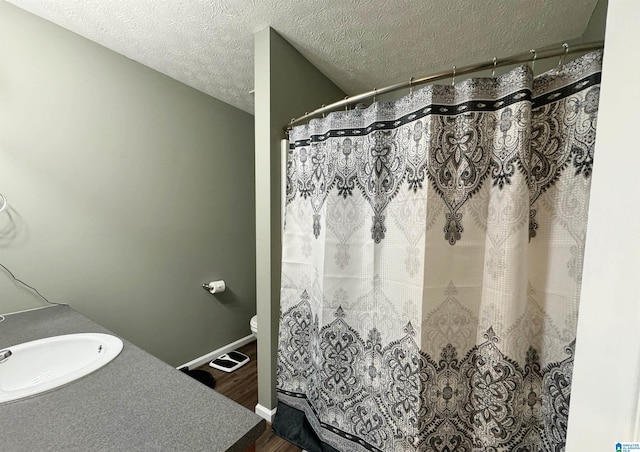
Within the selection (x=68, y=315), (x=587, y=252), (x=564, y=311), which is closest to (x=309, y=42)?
(x=587, y=252)

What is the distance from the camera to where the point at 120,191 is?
159 cm

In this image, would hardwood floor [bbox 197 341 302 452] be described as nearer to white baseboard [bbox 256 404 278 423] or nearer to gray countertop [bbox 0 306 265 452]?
white baseboard [bbox 256 404 278 423]

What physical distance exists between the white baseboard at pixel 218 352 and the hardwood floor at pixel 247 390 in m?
0.04

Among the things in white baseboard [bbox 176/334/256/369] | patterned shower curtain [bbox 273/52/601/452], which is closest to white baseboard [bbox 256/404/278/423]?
patterned shower curtain [bbox 273/52/601/452]

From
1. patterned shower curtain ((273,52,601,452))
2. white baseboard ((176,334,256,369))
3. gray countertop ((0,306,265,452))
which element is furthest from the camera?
white baseboard ((176,334,256,369))

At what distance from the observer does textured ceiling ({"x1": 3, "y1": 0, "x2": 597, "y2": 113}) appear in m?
1.17

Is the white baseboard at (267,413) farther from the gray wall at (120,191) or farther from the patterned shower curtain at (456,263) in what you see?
the gray wall at (120,191)

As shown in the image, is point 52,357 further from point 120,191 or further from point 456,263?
point 456,263

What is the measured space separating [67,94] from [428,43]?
81.4 inches

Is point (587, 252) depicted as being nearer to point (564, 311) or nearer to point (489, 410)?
→ point (564, 311)

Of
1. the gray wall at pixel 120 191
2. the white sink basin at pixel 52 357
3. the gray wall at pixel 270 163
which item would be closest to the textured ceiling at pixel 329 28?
the gray wall at pixel 270 163

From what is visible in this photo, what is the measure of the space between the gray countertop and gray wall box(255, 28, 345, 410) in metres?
0.72

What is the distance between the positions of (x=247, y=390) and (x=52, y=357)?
119cm

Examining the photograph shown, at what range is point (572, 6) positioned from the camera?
1.15 m
